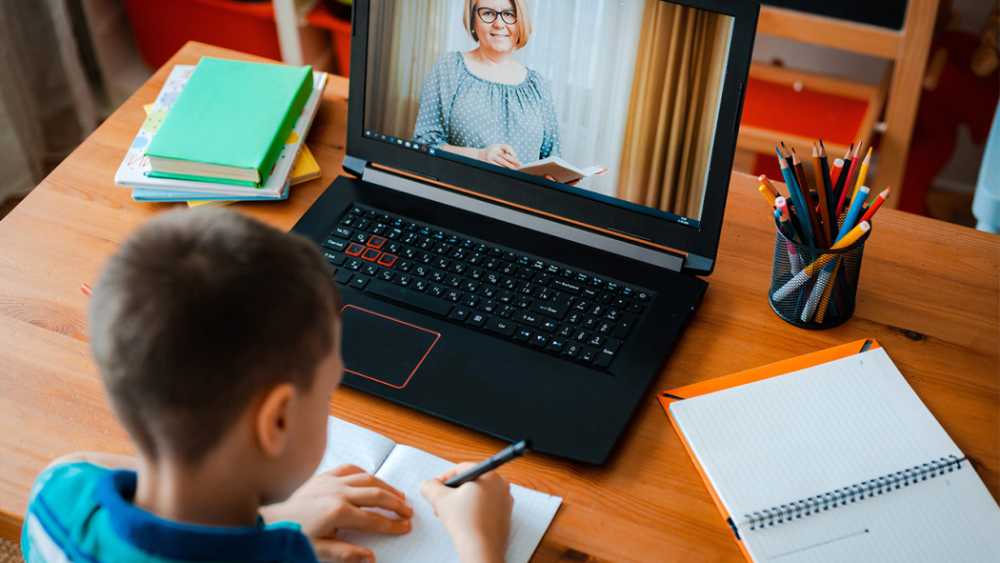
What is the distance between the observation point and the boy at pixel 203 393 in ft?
2.13

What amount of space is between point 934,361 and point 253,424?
0.69 m

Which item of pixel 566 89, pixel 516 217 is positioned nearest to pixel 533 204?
pixel 516 217

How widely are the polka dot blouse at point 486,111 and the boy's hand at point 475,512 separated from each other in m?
0.38

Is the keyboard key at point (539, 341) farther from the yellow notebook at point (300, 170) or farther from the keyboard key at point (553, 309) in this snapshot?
the yellow notebook at point (300, 170)

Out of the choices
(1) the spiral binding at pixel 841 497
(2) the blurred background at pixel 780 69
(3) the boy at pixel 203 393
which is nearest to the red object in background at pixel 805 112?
(2) the blurred background at pixel 780 69

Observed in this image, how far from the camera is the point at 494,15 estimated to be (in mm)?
1113

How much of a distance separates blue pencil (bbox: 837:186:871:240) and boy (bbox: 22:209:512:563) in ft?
1.55

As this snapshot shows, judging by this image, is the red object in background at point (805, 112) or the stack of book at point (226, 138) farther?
the red object in background at point (805, 112)

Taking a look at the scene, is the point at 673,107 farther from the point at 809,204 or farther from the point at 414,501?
the point at 414,501

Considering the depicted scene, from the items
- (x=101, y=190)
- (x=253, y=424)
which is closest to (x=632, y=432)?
(x=253, y=424)

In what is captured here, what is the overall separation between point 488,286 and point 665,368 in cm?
20

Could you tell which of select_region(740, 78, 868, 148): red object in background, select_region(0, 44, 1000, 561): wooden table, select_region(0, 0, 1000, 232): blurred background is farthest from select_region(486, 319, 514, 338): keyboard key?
select_region(740, 78, 868, 148): red object in background

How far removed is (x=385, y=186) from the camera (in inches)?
49.1

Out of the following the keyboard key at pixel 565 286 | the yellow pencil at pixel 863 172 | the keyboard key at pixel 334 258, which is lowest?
the keyboard key at pixel 334 258
